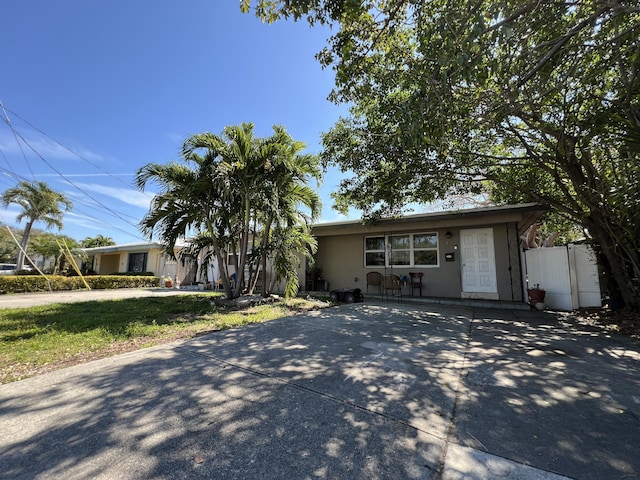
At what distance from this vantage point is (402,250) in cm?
1121

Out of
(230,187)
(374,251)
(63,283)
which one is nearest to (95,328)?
(230,187)

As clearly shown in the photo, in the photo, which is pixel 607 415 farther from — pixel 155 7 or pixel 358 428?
pixel 155 7

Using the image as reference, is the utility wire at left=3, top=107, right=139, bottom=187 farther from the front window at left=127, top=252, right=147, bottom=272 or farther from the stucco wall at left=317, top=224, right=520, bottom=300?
the stucco wall at left=317, top=224, right=520, bottom=300

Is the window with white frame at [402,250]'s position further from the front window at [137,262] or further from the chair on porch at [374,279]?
the front window at [137,262]

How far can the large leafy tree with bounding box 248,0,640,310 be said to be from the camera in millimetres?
3723

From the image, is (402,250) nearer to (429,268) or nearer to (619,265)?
(429,268)

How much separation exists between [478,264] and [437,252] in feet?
4.50

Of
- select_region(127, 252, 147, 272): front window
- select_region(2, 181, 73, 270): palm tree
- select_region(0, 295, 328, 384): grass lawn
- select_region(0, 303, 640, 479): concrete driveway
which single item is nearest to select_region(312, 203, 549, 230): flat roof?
select_region(0, 295, 328, 384): grass lawn

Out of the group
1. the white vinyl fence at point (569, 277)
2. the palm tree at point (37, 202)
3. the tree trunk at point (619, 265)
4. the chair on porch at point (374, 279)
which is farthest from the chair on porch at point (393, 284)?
the palm tree at point (37, 202)

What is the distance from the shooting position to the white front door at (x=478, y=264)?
31.5ft

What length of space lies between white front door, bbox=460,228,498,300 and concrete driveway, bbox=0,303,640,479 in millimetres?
5220

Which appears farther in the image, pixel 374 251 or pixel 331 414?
pixel 374 251

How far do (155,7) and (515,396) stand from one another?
11.6 meters

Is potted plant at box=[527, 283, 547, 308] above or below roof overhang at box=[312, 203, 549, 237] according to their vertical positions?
below
